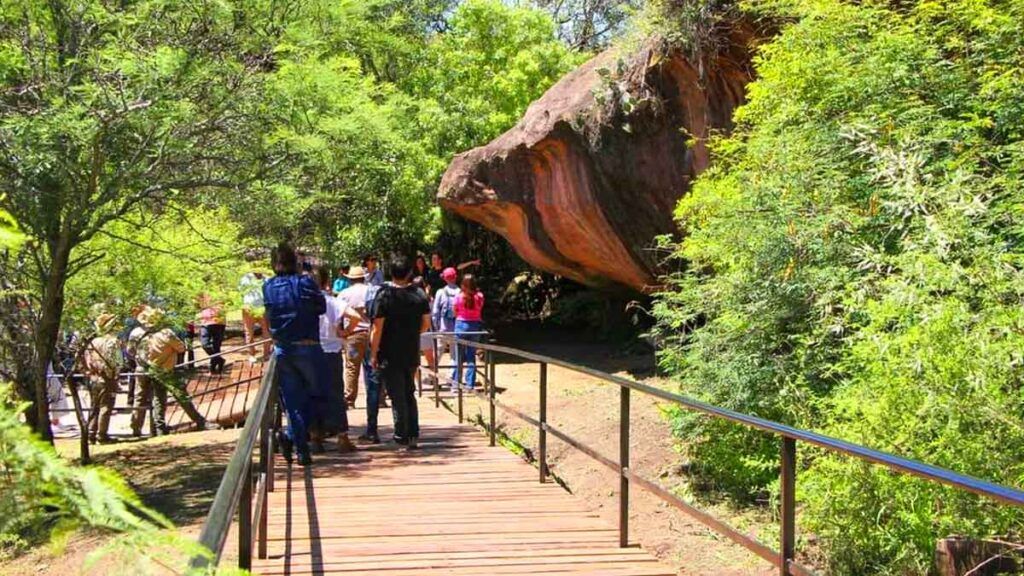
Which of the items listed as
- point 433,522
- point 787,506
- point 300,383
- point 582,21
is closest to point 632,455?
point 300,383

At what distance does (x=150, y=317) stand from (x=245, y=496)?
8.64m

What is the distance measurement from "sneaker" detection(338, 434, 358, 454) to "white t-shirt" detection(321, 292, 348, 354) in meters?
0.95

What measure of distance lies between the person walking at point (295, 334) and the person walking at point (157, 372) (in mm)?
4259

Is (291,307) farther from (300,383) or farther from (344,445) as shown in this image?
(344,445)

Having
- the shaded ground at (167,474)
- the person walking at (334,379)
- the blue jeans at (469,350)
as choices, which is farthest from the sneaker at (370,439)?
the blue jeans at (469,350)

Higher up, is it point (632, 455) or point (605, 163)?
point (605, 163)

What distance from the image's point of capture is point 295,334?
7895mm

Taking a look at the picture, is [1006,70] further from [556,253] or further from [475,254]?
[475,254]

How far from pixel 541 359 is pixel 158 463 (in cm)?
677

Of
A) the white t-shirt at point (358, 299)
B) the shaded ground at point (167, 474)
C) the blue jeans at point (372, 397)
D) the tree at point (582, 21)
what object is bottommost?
the shaded ground at point (167, 474)

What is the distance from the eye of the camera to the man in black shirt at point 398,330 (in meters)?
8.84

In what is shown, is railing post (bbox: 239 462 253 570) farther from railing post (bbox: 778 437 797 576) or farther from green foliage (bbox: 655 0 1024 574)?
green foliage (bbox: 655 0 1024 574)

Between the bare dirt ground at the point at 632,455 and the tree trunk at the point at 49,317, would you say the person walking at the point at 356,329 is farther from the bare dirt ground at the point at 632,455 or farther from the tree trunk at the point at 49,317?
the tree trunk at the point at 49,317

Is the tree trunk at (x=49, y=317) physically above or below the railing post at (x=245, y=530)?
above
